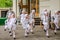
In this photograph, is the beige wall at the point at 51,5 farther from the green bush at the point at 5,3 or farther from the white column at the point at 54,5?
the green bush at the point at 5,3

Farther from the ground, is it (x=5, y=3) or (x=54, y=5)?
(x=5, y=3)

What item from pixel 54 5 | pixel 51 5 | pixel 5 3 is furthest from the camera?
pixel 5 3

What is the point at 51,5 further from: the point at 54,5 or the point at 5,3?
the point at 5,3

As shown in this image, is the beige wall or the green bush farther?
the green bush

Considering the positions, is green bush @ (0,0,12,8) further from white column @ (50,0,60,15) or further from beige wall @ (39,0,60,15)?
white column @ (50,0,60,15)

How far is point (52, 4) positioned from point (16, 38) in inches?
405

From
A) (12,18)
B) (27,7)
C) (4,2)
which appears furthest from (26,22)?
(4,2)

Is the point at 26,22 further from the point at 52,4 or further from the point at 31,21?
the point at 52,4

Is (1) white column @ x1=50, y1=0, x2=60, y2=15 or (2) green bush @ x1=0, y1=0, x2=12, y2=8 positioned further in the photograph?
(2) green bush @ x1=0, y1=0, x2=12, y2=8

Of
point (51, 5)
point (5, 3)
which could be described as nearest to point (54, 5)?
point (51, 5)

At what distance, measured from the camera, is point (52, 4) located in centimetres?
2538

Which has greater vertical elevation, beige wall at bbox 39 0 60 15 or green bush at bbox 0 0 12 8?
green bush at bbox 0 0 12 8

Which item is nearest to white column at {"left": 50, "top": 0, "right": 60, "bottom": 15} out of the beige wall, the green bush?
the beige wall

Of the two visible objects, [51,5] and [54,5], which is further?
[51,5]
